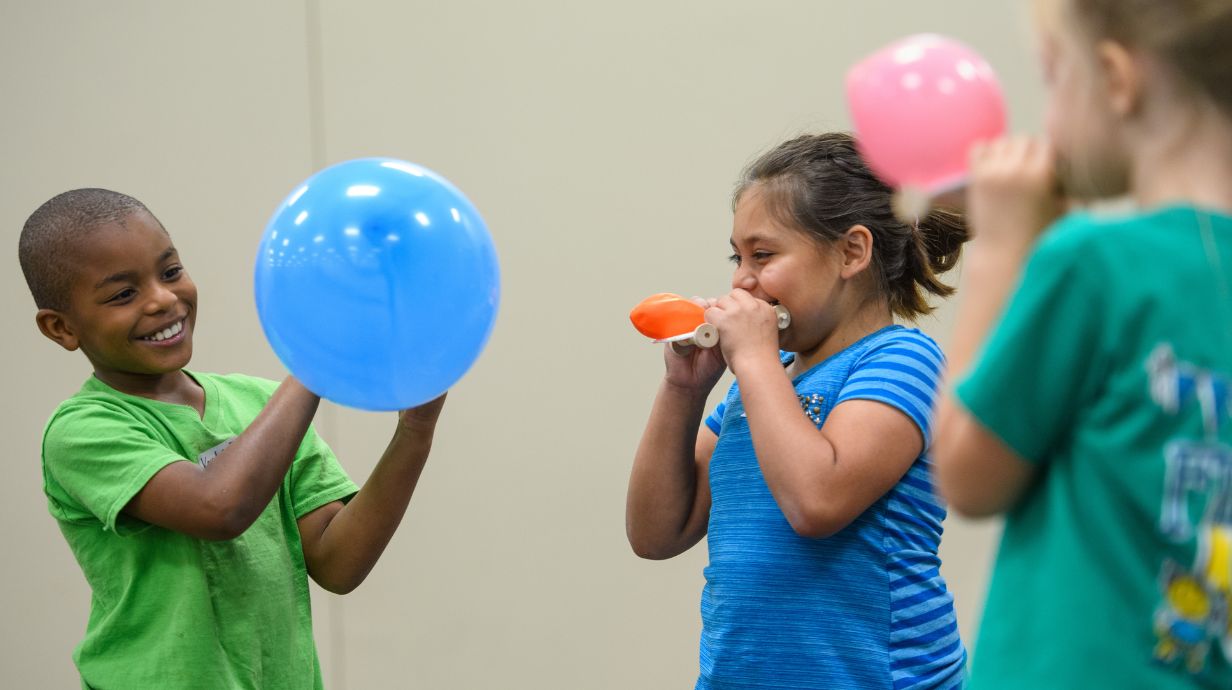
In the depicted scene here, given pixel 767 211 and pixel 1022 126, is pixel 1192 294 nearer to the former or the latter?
pixel 767 211

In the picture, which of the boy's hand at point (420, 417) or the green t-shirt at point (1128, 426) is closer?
the green t-shirt at point (1128, 426)

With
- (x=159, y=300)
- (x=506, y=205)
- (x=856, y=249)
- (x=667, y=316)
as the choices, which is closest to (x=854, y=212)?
(x=856, y=249)

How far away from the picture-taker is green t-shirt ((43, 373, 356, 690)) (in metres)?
1.35

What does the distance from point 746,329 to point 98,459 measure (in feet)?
2.45

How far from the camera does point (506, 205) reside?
2586 millimetres

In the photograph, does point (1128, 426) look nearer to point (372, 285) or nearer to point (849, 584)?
point (849, 584)

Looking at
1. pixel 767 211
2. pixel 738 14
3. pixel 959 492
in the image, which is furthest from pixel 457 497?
pixel 959 492

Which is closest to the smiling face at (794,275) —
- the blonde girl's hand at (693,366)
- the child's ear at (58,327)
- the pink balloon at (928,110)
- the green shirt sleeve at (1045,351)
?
the blonde girl's hand at (693,366)

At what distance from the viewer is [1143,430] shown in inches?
28.9

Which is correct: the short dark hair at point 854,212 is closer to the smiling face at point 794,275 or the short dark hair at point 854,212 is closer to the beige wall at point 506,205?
the smiling face at point 794,275

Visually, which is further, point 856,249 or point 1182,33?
point 856,249

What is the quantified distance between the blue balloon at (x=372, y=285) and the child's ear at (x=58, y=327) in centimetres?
37

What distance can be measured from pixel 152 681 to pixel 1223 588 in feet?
3.58

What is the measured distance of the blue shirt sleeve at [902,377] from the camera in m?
1.29
